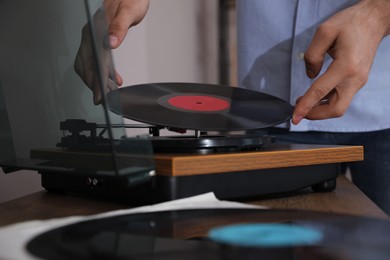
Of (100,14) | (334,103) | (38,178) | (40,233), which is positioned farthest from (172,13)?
(40,233)

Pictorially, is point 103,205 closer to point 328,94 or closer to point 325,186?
point 325,186

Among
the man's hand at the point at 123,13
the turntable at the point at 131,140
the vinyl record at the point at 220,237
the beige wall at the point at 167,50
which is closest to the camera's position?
the vinyl record at the point at 220,237

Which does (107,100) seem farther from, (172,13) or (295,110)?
(172,13)

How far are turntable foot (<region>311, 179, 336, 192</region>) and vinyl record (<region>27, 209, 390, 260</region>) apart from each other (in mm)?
238

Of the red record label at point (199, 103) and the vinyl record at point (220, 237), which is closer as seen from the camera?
the vinyl record at point (220, 237)

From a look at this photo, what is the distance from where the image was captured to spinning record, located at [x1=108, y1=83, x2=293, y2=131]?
669 mm

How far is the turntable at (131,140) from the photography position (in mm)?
536

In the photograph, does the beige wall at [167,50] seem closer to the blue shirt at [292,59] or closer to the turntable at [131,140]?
the turntable at [131,140]

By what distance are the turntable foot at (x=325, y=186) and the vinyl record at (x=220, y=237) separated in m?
0.24

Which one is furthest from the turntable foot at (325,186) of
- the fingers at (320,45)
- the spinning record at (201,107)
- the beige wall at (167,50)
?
the beige wall at (167,50)

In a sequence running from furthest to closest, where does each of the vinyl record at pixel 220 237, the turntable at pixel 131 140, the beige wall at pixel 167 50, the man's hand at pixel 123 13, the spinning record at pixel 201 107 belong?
the beige wall at pixel 167 50, the man's hand at pixel 123 13, the spinning record at pixel 201 107, the turntable at pixel 131 140, the vinyl record at pixel 220 237

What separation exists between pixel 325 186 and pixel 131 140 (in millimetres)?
327

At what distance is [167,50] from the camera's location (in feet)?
8.02

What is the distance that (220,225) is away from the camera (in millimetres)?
458
